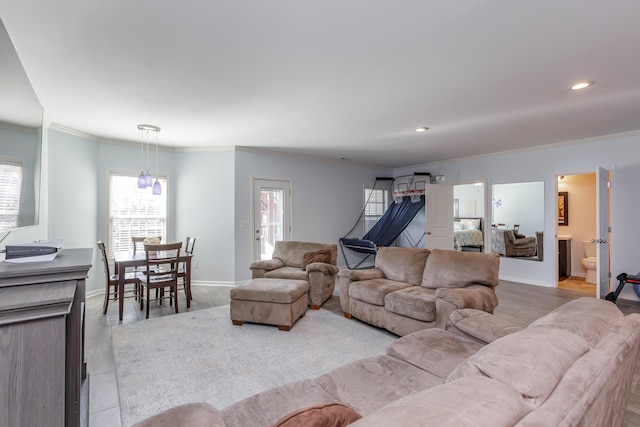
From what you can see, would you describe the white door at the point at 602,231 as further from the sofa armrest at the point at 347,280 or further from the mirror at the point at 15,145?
the mirror at the point at 15,145

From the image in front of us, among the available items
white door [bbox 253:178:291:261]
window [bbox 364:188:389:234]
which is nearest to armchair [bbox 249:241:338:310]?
white door [bbox 253:178:291:261]

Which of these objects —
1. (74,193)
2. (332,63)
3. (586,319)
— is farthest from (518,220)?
(74,193)

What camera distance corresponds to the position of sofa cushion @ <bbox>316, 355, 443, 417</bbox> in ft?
4.47

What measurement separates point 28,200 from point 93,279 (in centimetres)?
358

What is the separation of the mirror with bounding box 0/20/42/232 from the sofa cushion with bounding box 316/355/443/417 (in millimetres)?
1802

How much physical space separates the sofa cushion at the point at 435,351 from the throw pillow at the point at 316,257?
8.76 feet

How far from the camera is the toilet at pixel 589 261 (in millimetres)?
5716

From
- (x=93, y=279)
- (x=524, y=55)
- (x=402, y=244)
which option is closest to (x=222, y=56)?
(x=524, y=55)

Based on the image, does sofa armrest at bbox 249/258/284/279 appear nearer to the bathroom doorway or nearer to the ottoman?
the ottoman

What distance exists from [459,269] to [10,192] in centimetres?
349

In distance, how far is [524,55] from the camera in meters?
2.35

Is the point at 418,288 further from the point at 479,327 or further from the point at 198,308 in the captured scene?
the point at 198,308

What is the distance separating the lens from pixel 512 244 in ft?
20.1

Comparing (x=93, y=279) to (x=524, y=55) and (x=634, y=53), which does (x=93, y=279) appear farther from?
(x=634, y=53)
